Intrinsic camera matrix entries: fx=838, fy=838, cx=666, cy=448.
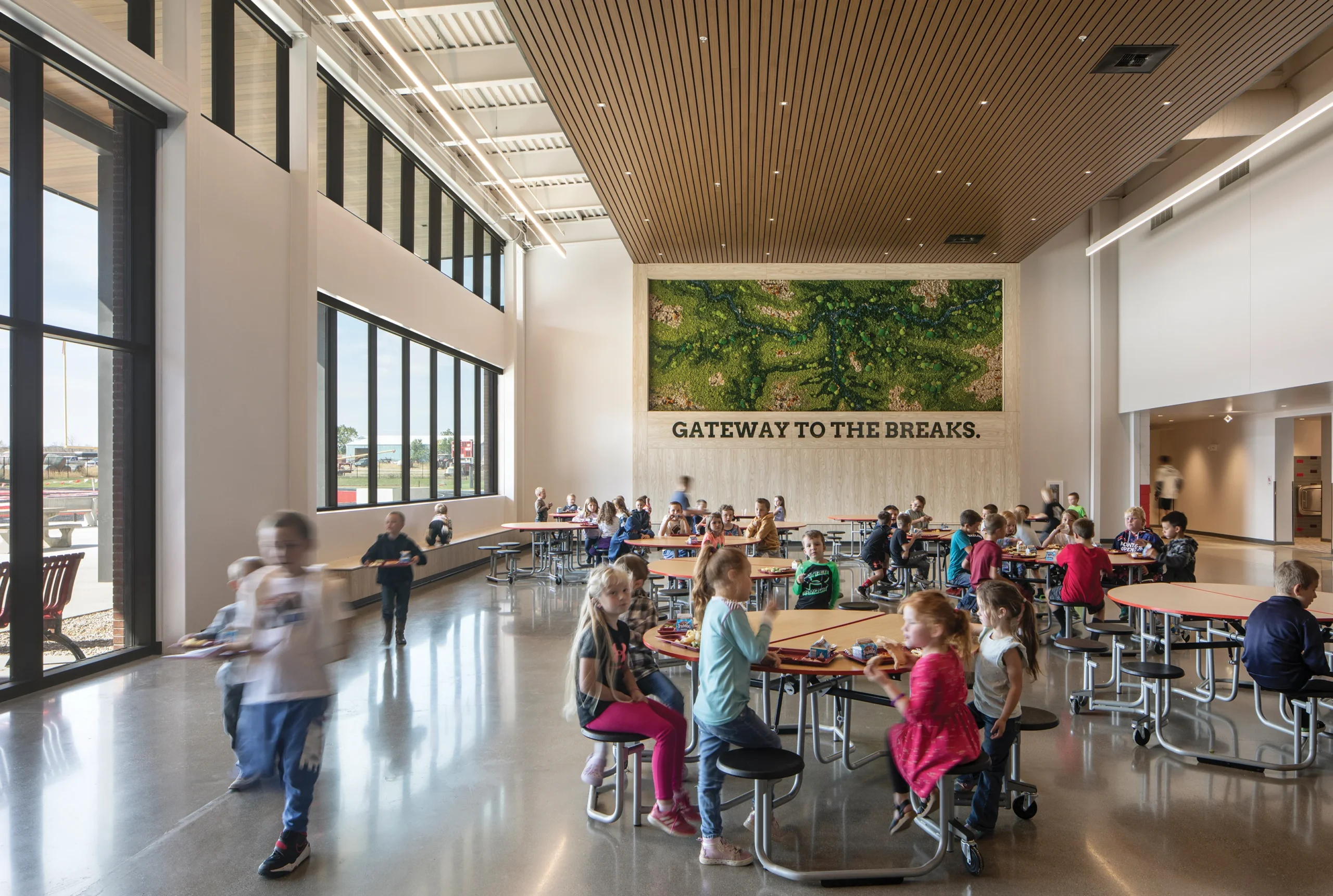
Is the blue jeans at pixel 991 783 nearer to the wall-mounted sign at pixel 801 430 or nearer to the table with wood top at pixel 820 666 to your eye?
the table with wood top at pixel 820 666

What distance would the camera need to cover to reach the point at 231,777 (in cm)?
443

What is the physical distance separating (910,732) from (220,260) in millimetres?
7444

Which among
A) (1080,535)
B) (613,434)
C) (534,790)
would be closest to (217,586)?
(534,790)

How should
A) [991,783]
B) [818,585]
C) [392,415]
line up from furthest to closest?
1. [392,415]
2. [818,585]
3. [991,783]

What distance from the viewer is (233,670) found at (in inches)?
168

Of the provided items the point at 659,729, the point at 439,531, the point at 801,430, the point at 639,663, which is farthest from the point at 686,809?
the point at 801,430

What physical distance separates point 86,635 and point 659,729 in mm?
5503

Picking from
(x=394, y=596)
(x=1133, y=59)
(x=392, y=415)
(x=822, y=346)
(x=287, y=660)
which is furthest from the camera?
(x=822, y=346)

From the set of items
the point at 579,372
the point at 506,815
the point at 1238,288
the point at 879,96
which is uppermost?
the point at 879,96

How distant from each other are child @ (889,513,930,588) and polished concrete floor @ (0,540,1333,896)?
171 inches

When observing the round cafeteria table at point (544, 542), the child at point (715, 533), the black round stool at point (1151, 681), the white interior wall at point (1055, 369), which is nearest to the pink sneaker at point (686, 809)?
the black round stool at point (1151, 681)

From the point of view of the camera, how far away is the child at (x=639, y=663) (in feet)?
13.2

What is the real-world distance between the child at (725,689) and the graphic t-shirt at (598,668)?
419mm

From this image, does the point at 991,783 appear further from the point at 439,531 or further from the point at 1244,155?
the point at 1244,155
